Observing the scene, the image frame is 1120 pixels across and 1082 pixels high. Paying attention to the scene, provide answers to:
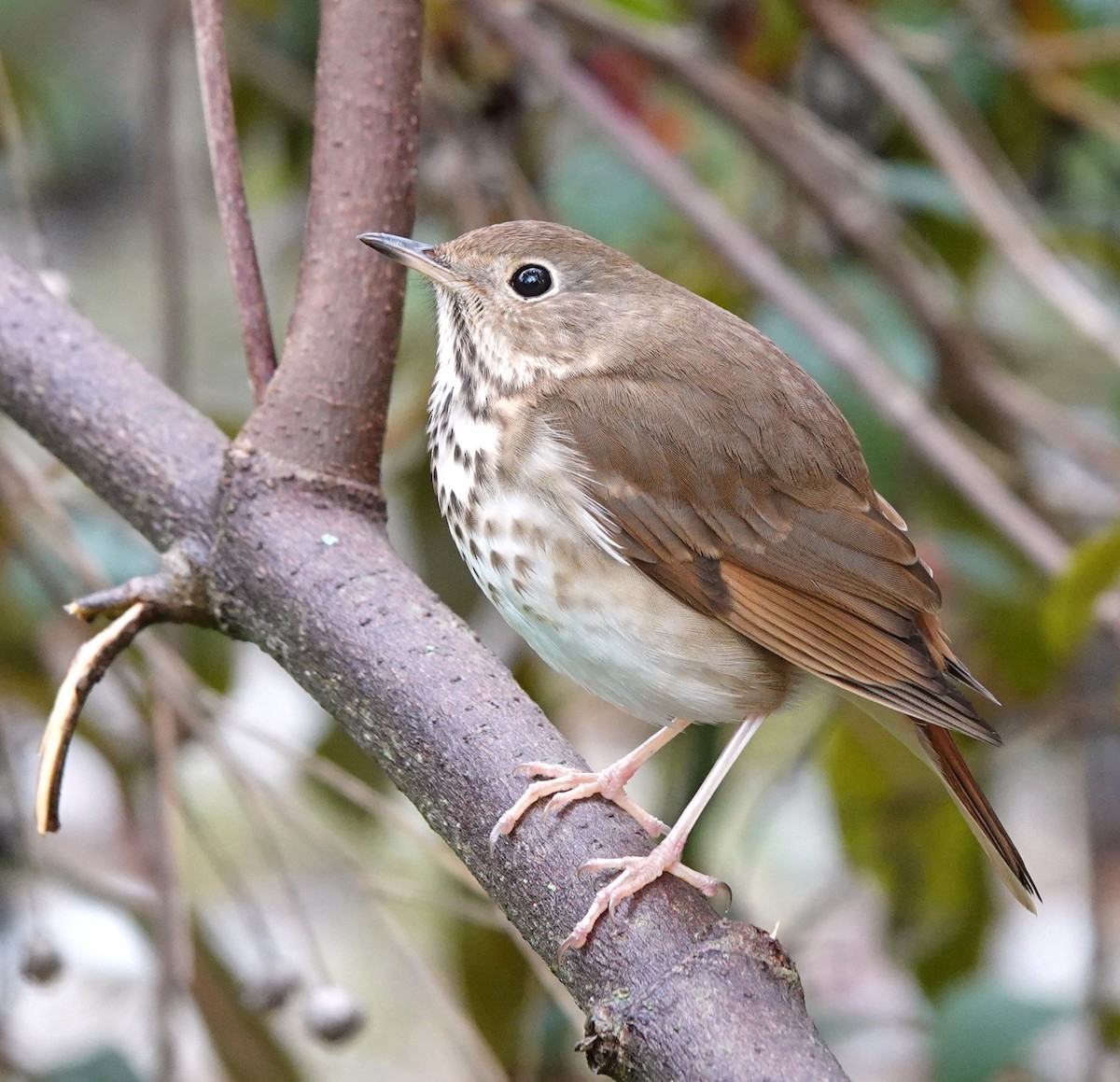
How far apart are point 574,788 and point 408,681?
23 cm

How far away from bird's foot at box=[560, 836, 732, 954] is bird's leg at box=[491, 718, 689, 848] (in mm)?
82

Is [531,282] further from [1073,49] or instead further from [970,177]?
[1073,49]

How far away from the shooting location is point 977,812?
82.4 inches

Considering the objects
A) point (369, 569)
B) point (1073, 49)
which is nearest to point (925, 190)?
point (1073, 49)

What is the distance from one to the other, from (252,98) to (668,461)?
1957 mm

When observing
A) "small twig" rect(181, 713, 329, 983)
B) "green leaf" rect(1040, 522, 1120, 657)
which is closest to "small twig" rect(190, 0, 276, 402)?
"small twig" rect(181, 713, 329, 983)

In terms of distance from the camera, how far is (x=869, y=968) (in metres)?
4.74

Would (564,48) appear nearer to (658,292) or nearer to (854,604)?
(658,292)

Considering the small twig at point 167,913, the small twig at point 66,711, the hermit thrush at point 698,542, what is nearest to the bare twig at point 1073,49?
the hermit thrush at point 698,542

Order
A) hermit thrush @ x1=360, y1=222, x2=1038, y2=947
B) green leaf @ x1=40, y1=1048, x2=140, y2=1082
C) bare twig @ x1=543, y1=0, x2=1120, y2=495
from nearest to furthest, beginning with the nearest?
hermit thrush @ x1=360, y1=222, x2=1038, y2=947, green leaf @ x1=40, y1=1048, x2=140, y2=1082, bare twig @ x1=543, y1=0, x2=1120, y2=495

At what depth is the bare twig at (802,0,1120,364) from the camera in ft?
9.53

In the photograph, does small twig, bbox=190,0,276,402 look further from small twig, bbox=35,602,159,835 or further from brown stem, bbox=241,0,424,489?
small twig, bbox=35,602,159,835

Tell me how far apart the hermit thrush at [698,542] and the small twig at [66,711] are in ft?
1.98

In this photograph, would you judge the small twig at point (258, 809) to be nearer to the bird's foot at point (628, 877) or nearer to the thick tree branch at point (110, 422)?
the thick tree branch at point (110, 422)
